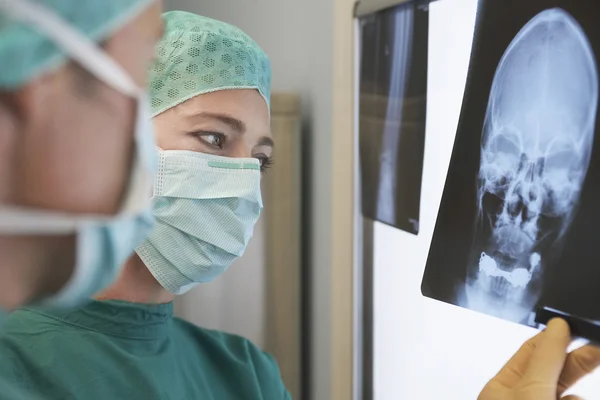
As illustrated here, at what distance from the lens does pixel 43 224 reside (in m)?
0.39

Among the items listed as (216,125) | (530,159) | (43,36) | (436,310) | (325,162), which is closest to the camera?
(43,36)

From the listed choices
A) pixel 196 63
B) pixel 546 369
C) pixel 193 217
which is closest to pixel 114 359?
pixel 193 217

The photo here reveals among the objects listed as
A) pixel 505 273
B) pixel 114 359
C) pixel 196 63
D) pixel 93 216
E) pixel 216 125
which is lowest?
pixel 114 359

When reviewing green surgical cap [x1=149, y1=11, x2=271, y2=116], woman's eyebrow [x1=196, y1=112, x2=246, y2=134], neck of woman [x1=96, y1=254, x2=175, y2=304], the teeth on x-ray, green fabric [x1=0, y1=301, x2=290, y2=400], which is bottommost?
green fabric [x1=0, y1=301, x2=290, y2=400]

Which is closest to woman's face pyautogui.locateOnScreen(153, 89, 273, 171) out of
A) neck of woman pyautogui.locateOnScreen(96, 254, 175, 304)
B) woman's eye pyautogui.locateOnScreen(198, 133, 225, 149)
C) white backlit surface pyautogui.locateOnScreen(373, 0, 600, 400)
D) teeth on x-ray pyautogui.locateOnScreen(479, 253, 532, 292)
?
woman's eye pyautogui.locateOnScreen(198, 133, 225, 149)

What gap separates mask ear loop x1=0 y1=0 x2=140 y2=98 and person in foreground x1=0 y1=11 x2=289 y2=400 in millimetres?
433

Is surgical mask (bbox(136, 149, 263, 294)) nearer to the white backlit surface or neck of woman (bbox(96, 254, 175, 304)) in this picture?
neck of woman (bbox(96, 254, 175, 304))

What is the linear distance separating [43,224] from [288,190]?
40.1 inches

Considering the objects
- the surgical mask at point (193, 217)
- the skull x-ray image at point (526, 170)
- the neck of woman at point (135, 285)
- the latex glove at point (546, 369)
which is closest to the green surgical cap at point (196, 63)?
the surgical mask at point (193, 217)

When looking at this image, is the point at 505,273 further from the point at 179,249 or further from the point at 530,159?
the point at 179,249

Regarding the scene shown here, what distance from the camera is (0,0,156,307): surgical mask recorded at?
0.38 metres

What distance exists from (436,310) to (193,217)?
49 centimetres

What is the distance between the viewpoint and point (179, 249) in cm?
87

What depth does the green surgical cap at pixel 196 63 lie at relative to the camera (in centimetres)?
92
